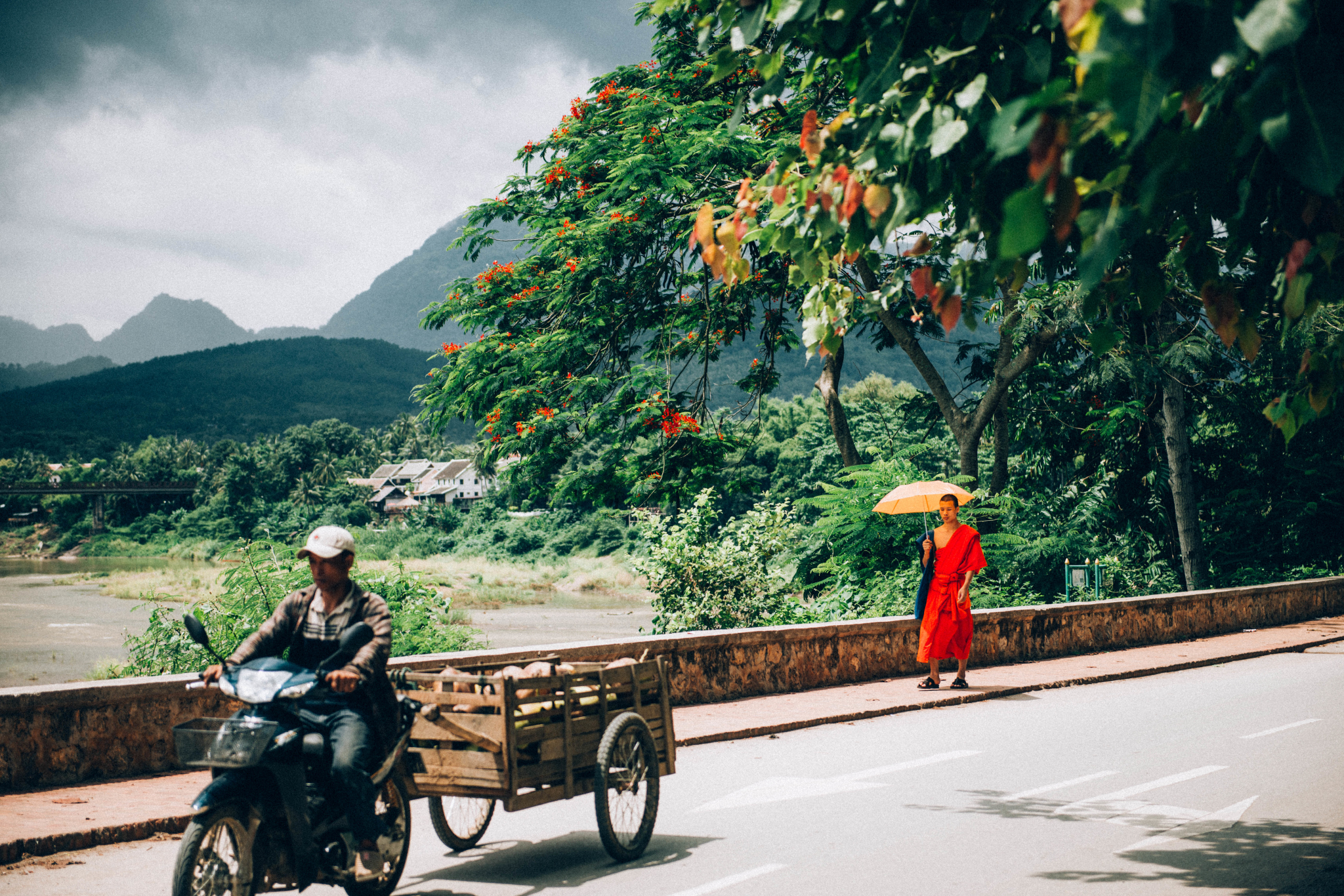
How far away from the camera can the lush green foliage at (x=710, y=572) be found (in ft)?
44.7

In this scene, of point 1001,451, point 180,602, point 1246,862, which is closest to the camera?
point 1246,862

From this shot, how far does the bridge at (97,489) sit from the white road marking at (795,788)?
117m

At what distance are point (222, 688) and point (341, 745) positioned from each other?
0.57 metres

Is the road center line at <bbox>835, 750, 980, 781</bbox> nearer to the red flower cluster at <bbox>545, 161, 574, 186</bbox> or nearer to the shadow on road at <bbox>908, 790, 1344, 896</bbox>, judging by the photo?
the shadow on road at <bbox>908, 790, 1344, 896</bbox>

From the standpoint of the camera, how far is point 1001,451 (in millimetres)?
19641

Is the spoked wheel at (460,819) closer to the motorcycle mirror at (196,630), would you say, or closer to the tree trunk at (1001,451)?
the motorcycle mirror at (196,630)

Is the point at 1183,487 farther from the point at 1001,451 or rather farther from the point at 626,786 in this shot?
the point at 626,786

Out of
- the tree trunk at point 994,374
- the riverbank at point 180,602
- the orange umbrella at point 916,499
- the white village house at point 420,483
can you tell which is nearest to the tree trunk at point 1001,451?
the tree trunk at point 994,374

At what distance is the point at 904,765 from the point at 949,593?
3.63 meters

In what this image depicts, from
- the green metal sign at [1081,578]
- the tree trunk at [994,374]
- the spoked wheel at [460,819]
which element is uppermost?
the tree trunk at [994,374]

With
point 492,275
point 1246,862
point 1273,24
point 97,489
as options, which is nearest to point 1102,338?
point 1273,24

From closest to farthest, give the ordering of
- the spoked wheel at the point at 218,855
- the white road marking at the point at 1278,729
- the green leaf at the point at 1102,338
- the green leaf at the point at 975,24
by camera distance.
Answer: the green leaf at the point at 975,24, the spoked wheel at the point at 218,855, the green leaf at the point at 1102,338, the white road marking at the point at 1278,729

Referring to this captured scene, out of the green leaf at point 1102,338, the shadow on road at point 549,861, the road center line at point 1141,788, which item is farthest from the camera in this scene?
the road center line at point 1141,788

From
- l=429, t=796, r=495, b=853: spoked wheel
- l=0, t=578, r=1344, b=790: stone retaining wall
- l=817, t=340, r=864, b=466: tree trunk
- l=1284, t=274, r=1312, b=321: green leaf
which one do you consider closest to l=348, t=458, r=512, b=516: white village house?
l=817, t=340, r=864, b=466: tree trunk
